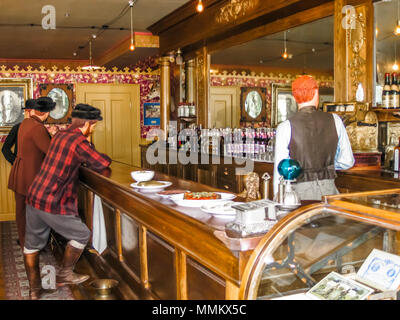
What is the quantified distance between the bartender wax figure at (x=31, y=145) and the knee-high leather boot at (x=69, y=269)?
121cm

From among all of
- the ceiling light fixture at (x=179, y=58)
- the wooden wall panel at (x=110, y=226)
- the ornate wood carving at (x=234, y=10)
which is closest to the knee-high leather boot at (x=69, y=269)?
the wooden wall panel at (x=110, y=226)

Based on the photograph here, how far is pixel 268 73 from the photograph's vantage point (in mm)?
5969

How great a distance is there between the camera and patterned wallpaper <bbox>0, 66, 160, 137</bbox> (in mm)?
8977

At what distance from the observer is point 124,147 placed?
9.69 meters

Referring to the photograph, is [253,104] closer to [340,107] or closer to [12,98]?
[340,107]

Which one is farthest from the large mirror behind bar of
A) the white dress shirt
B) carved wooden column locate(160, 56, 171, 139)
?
the white dress shirt

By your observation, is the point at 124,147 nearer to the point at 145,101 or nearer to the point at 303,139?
the point at 145,101

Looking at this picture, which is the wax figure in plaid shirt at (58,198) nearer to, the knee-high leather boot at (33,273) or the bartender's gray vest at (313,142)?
the knee-high leather boot at (33,273)

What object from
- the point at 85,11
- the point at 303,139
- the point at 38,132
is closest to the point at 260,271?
the point at 303,139

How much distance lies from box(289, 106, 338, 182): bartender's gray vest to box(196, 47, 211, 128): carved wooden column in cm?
454

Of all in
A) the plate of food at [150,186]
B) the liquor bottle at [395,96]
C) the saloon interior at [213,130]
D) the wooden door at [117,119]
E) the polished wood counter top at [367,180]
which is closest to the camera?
the saloon interior at [213,130]

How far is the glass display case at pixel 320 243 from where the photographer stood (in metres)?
1.62

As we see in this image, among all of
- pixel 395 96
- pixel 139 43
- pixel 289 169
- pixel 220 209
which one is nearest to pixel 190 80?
pixel 139 43
